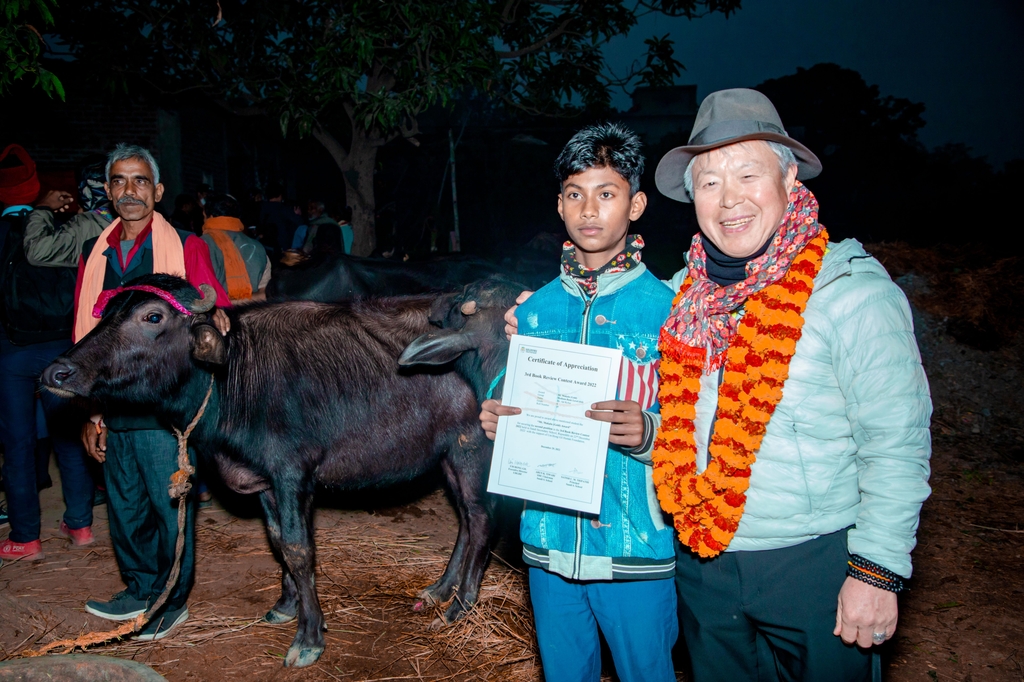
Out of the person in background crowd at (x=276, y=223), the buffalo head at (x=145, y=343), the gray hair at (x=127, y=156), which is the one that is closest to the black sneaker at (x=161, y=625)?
the buffalo head at (x=145, y=343)

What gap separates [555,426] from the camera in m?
1.98

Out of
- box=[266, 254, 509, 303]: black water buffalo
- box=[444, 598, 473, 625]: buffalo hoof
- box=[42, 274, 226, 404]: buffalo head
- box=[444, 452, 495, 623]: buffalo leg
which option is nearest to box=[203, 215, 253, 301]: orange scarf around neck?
box=[266, 254, 509, 303]: black water buffalo

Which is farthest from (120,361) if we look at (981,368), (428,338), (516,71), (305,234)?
(981,368)

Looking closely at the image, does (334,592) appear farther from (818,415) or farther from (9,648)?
(818,415)

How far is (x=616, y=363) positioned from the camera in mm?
1899

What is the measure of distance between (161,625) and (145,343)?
1738 millimetres

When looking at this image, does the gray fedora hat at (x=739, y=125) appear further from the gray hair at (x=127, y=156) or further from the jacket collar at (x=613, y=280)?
the gray hair at (x=127, y=156)

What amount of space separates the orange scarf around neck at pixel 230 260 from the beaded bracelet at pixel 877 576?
5.70 metres

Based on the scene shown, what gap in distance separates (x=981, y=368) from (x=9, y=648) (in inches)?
392

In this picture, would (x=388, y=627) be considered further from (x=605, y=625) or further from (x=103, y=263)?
(x=103, y=263)

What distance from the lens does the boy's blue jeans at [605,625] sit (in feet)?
6.88

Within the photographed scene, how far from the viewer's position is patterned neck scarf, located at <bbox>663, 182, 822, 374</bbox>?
1.85 meters

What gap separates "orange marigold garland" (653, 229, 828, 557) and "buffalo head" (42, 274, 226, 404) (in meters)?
2.42

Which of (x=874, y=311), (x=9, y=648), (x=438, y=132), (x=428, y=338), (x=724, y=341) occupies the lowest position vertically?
(x=9, y=648)
